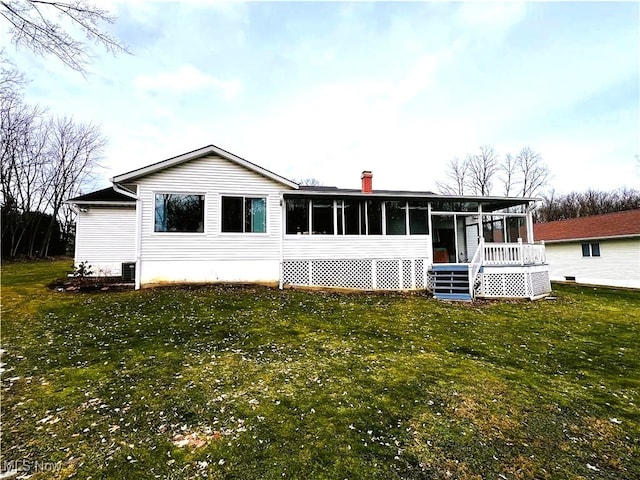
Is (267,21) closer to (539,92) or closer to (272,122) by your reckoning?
(272,122)

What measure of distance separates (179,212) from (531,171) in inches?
1523

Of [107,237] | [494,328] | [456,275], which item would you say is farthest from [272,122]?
[494,328]

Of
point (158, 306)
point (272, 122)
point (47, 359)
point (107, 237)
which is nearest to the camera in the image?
point (47, 359)

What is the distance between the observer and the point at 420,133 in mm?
21781

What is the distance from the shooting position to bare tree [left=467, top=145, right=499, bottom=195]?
3753 centimetres

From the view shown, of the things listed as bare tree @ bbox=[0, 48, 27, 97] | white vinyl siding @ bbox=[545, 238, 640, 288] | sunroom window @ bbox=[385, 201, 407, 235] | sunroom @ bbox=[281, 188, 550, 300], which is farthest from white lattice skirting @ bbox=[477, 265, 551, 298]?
bare tree @ bbox=[0, 48, 27, 97]

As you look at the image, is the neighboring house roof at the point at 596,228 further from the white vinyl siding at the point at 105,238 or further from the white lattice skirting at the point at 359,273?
the white vinyl siding at the point at 105,238

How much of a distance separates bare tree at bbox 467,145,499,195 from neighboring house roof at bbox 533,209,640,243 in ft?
50.7

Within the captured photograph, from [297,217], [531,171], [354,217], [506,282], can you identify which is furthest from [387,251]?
[531,171]

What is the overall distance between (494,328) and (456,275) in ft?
12.2

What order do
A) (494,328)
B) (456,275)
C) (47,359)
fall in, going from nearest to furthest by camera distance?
(47,359) < (494,328) < (456,275)

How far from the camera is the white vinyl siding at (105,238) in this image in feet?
45.0

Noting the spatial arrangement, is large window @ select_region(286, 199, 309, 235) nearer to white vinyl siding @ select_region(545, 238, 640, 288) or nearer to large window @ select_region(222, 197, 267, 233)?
large window @ select_region(222, 197, 267, 233)

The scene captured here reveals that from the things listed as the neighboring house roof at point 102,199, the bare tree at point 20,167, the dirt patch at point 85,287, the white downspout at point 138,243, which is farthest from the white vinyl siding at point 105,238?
the bare tree at point 20,167
